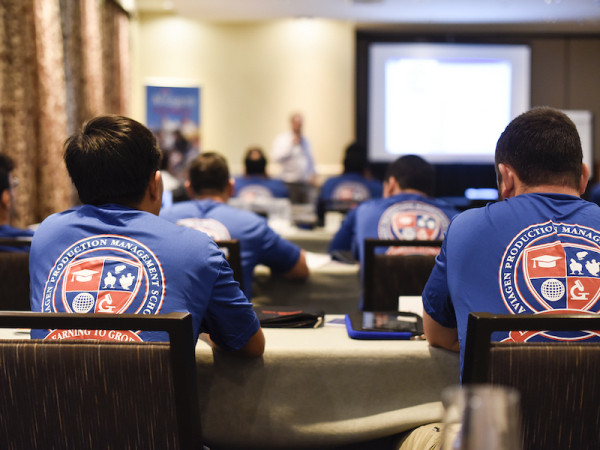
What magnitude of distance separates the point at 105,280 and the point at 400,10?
285 inches

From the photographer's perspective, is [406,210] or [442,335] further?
[406,210]

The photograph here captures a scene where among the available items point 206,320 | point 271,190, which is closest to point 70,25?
point 271,190

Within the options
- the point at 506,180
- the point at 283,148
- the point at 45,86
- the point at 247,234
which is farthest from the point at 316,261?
the point at 283,148

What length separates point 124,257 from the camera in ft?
3.90

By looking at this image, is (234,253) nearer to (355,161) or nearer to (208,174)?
(208,174)

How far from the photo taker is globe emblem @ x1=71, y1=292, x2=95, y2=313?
116 centimetres

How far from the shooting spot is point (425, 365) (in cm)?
127

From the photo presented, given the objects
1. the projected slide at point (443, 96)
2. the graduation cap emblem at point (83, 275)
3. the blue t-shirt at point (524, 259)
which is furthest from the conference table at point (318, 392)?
the projected slide at point (443, 96)

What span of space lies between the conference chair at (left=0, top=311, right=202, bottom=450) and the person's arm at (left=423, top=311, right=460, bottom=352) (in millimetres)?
493

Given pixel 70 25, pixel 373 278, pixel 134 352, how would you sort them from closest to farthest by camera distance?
1. pixel 134 352
2. pixel 373 278
3. pixel 70 25

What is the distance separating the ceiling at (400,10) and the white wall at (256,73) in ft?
0.96

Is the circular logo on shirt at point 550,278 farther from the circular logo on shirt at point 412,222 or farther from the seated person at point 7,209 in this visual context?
the seated person at point 7,209

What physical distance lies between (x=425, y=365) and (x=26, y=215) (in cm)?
453

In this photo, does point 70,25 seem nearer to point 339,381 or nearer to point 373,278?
point 373,278
